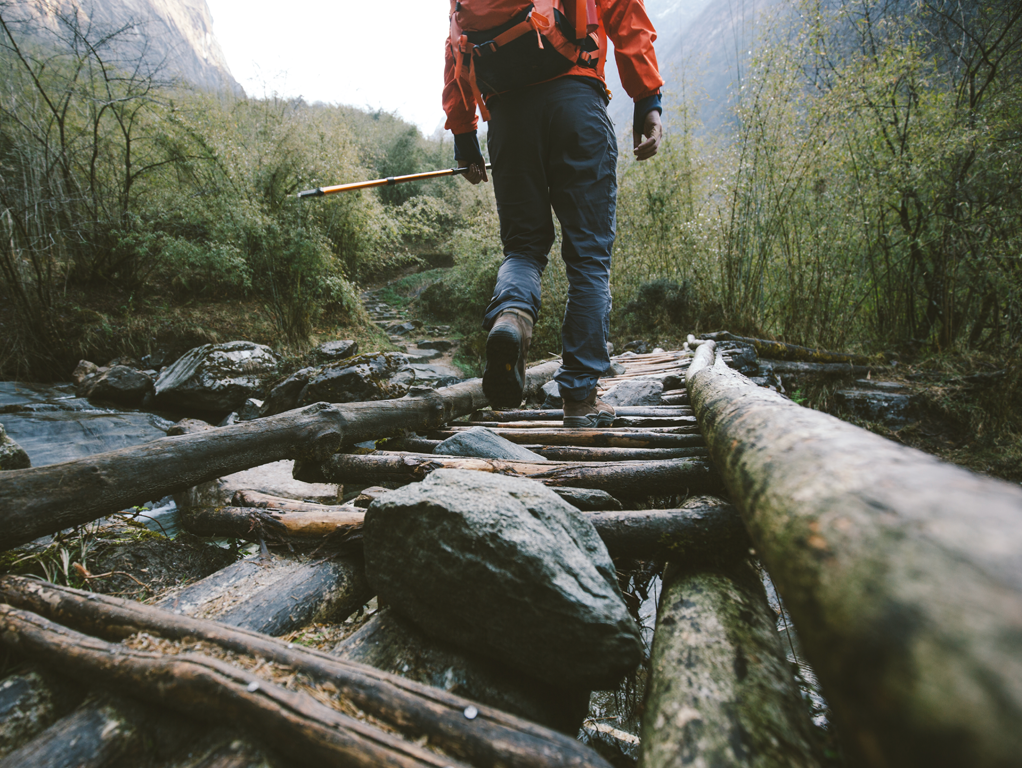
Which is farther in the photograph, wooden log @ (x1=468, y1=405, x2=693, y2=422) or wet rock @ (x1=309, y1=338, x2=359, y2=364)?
wet rock @ (x1=309, y1=338, x2=359, y2=364)

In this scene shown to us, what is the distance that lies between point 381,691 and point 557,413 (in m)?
2.27

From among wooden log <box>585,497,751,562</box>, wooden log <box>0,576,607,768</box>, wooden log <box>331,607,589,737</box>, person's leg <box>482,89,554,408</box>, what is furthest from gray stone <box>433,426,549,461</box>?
wooden log <box>0,576,607,768</box>

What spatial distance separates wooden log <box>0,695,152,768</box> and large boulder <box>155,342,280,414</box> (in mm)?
5678

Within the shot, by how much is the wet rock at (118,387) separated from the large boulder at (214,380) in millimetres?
211

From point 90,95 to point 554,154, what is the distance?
838 centimetres

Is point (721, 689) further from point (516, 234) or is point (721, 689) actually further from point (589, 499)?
point (516, 234)

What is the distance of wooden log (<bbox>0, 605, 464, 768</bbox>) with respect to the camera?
555 mm

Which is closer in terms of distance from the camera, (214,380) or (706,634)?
(706,634)

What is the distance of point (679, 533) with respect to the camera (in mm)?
1114

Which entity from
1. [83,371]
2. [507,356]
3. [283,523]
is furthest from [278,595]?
[83,371]

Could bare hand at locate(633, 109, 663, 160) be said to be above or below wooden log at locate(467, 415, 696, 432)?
above

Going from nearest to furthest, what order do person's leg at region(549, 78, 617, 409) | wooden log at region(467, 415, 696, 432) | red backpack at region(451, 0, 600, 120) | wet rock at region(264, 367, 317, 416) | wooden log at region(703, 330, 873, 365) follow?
red backpack at region(451, 0, 600, 120)
person's leg at region(549, 78, 617, 409)
wooden log at region(467, 415, 696, 432)
wet rock at region(264, 367, 317, 416)
wooden log at region(703, 330, 873, 365)

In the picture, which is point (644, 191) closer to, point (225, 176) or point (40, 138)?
point (225, 176)

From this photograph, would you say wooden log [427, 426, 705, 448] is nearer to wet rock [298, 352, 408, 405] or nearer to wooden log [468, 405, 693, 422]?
wooden log [468, 405, 693, 422]
